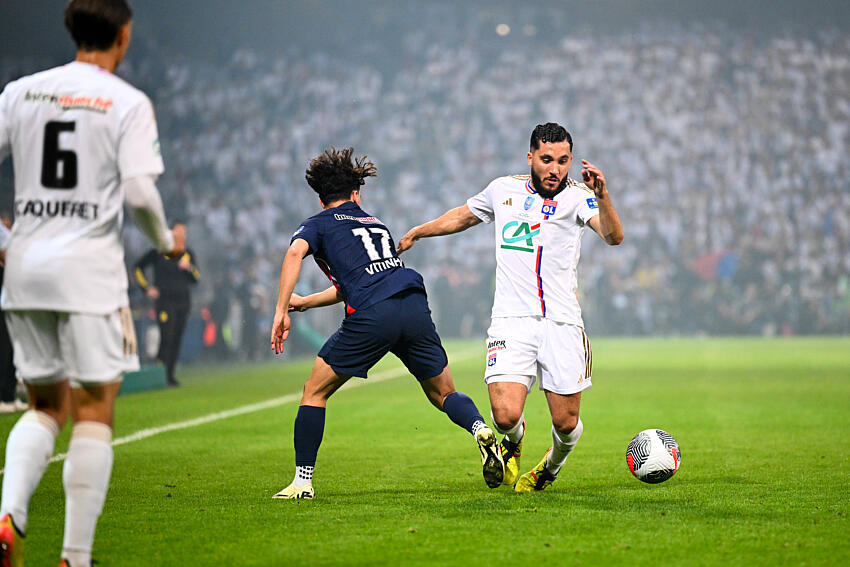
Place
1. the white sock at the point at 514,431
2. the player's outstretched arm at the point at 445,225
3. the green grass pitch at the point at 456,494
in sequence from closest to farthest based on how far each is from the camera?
1. the green grass pitch at the point at 456,494
2. the white sock at the point at 514,431
3. the player's outstretched arm at the point at 445,225

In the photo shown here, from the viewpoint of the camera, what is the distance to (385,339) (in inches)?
242

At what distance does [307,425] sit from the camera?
20.0ft

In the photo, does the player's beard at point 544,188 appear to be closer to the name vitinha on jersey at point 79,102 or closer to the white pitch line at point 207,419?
the name vitinha on jersey at point 79,102

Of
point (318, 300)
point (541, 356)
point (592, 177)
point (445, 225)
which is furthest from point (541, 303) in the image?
point (318, 300)

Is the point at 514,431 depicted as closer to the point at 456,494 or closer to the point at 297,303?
the point at 456,494

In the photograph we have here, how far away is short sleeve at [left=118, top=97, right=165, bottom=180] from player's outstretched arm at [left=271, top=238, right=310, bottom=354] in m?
2.01

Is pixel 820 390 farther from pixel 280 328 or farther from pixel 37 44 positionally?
pixel 37 44

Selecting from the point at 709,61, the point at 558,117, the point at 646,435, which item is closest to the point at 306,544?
the point at 646,435

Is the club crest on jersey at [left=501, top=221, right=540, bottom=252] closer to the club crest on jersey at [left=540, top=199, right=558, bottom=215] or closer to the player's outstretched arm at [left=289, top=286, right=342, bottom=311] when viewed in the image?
the club crest on jersey at [left=540, top=199, right=558, bottom=215]

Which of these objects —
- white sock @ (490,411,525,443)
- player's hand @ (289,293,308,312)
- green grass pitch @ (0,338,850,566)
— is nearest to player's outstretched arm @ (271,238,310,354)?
player's hand @ (289,293,308,312)

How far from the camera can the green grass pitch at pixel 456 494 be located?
181 inches

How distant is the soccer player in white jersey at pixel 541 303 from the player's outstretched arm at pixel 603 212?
118mm

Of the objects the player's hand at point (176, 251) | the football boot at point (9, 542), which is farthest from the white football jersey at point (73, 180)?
the football boot at point (9, 542)

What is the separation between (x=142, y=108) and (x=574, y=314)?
10.7ft
